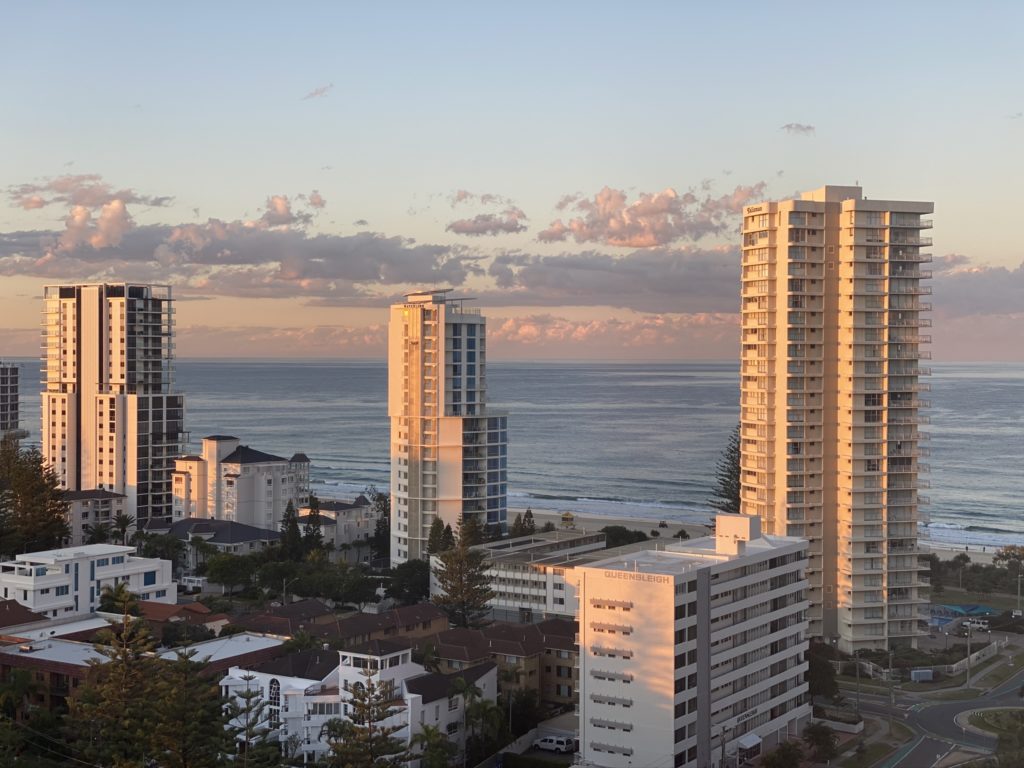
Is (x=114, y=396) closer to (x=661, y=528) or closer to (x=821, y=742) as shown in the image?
(x=661, y=528)

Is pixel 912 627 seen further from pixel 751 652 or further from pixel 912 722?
pixel 751 652

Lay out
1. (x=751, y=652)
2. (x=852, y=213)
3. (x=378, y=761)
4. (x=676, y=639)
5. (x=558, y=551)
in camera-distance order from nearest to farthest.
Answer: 1. (x=378, y=761)
2. (x=676, y=639)
3. (x=751, y=652)
4. (x=852, y=213)
5. (x=558, y=551)

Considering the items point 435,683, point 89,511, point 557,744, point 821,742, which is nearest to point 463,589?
point 557,744

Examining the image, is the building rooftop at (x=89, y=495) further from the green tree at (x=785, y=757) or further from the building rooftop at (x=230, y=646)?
the green tree at (x=785, y=757)

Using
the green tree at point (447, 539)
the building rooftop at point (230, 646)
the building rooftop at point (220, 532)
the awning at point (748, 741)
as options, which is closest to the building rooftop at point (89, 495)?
the building rooftop at point (220, 532)

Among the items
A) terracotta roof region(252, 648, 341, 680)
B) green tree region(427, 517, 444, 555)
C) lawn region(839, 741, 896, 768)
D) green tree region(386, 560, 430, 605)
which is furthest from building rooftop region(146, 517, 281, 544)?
lawn region(839, 741, 896, 768)

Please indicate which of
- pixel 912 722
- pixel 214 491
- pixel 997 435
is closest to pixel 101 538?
pixel 214 491
